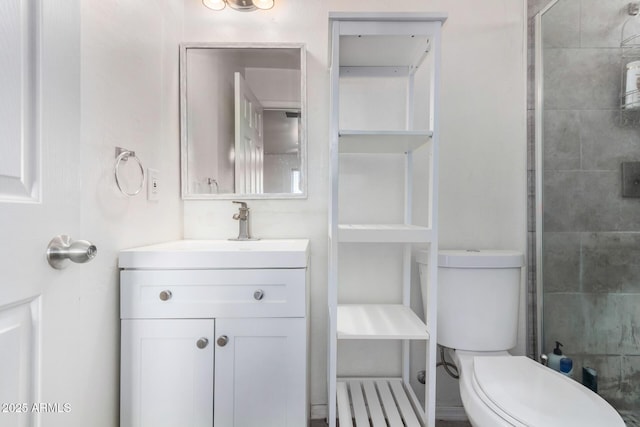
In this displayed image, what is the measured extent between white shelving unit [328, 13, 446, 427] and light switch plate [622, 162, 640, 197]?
0.83 meters

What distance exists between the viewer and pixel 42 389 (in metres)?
0.57

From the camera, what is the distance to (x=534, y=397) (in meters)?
0.96

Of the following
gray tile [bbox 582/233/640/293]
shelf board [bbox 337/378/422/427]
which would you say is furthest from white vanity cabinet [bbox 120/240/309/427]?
gray tile [bbox 582/233/640/293]

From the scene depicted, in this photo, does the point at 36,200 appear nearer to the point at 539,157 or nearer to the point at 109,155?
the point at 109,155

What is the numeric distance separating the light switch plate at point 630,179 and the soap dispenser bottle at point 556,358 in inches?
28.4

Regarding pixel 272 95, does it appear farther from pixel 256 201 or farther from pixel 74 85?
pixel 74 85

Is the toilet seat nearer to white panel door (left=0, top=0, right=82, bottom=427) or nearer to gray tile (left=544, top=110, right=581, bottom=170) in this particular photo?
gray tile (left=544, top=110, right=581, bottom=170)

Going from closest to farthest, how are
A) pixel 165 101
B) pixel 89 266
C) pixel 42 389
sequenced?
pixel 42 389
pixel 89 266
pixel 165 101

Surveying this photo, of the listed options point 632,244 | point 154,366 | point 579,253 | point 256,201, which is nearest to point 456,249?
point 579,253

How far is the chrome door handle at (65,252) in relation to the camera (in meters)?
0.56

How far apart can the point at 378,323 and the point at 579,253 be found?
3.30ft

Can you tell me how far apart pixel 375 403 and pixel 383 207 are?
852 mm

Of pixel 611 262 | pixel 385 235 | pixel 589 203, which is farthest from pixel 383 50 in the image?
pixel 611 262

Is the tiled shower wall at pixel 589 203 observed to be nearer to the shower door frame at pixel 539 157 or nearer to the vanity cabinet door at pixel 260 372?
the shower door frame at pixel 539 157
